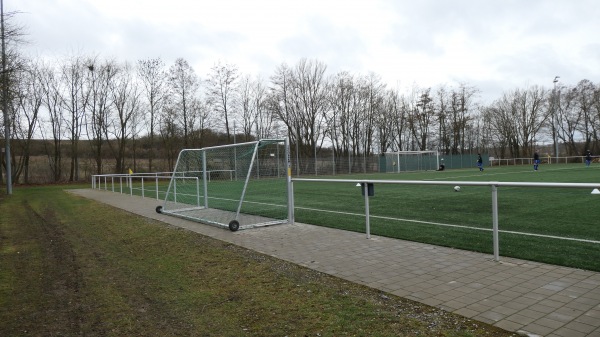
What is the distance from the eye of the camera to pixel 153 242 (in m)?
7.60

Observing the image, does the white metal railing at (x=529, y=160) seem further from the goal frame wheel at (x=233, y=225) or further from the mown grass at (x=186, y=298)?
the mown grass at (x=186, y=298)

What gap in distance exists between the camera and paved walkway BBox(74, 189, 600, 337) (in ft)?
11.4

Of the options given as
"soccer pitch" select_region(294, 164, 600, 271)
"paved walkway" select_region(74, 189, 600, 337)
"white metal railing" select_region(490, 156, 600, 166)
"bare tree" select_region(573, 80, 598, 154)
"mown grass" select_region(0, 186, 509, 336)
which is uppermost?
"bare tree" select_region(573, 80, 598, 154)

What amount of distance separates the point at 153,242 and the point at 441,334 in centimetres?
584

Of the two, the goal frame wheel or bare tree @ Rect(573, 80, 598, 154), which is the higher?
bare tree @ Rect(573, 80, 598, 154)

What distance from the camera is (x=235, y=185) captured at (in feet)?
34.3

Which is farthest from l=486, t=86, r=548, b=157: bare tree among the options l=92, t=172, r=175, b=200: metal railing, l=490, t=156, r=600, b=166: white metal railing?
l=92, t=172, r=175, b=200: metal railing

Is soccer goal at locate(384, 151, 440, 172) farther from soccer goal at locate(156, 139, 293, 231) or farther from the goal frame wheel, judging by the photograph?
the goal frame wheel

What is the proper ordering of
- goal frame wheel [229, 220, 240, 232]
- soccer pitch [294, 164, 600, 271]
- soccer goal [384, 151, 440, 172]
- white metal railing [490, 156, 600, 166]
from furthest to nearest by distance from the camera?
white metal railing [490, 156, 600, 166] < soccer goal [384, 151, 440, 172] < goal frame wheel [229, 220, 240, 232] < soccer pitch [294, 164, 600, 271]

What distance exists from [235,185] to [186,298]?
6188 mm

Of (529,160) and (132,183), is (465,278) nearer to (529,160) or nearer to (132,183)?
(132,183)

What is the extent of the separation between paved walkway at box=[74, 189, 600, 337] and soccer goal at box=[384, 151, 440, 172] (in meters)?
42.3

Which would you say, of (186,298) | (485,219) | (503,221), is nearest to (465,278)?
(186,298)

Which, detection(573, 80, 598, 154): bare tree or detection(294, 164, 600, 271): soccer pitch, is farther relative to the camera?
detection(573, 80, 598, 154): bare tree
